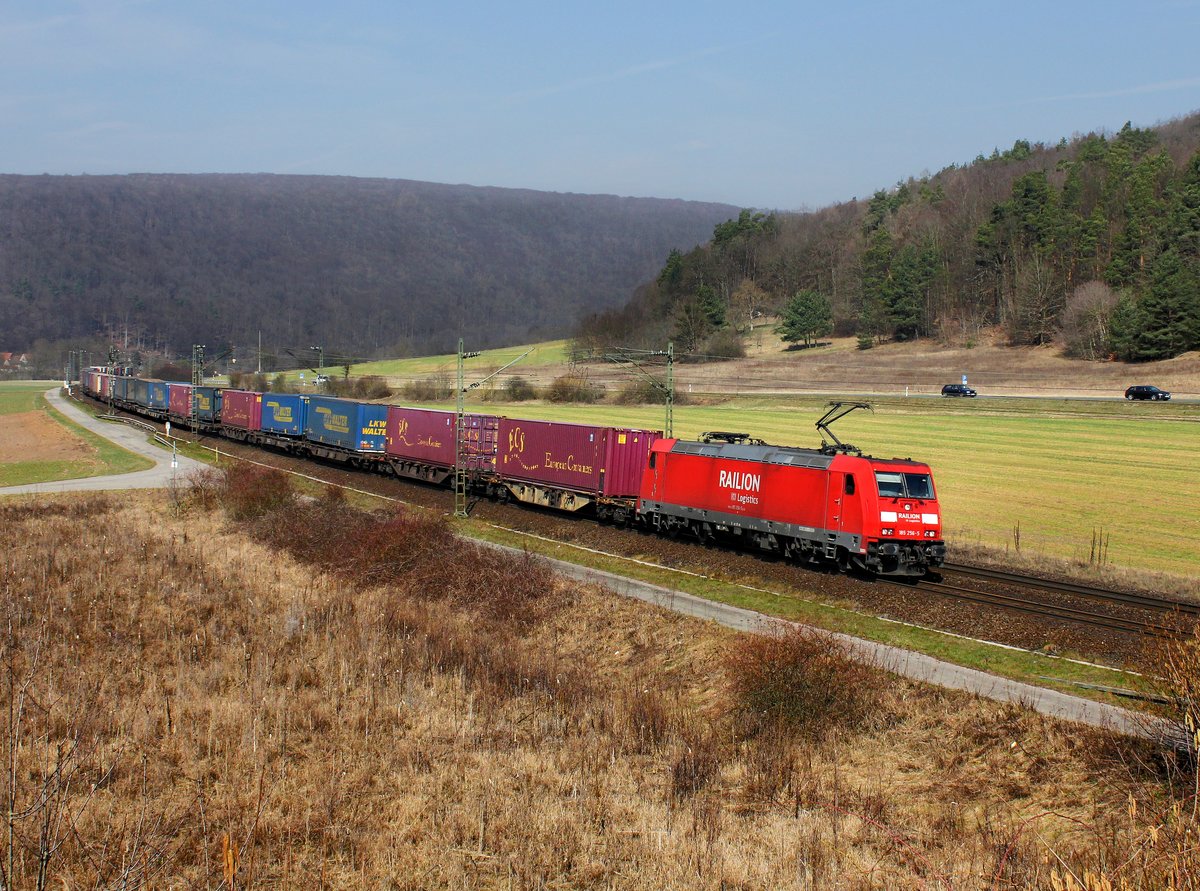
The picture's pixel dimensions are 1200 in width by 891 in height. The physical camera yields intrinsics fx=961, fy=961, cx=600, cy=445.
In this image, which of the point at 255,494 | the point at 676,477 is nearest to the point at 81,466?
the point at 255,494

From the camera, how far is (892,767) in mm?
16328

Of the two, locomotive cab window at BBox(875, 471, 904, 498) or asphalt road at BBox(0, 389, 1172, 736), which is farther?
locomotive cab window at BBox(875, 471, 904, 498)

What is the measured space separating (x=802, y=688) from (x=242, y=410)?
5815cm

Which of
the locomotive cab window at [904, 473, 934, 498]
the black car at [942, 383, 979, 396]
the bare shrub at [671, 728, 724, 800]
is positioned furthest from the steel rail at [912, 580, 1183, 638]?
the black car at [942, 383, 979, 396]

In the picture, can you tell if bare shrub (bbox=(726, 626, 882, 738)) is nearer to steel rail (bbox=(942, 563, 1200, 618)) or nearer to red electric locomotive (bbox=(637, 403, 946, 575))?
red electric locomotive (bbox=(637, 403, 946, 575))

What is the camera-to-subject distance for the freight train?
27.3 m

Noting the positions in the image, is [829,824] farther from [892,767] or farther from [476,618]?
[476,618]

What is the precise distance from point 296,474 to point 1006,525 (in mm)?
36889

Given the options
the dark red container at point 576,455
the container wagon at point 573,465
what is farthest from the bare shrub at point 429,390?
the dark red container at point 576,455

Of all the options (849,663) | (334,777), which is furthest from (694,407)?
(334,777)

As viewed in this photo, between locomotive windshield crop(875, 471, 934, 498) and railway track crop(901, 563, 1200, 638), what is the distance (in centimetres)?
267

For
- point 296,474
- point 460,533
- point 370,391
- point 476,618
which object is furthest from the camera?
point 370,391

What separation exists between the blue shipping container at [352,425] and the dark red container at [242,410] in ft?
32.6

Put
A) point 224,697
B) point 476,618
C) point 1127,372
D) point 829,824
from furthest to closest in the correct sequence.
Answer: point 1127,372, point 476,618, point 224,697, point 829,824
